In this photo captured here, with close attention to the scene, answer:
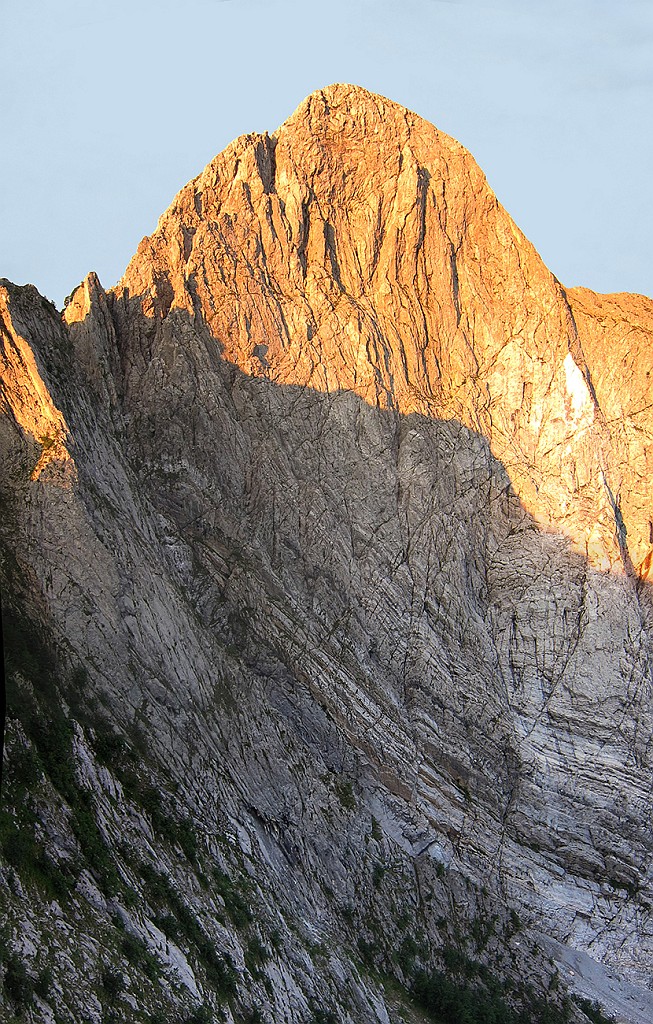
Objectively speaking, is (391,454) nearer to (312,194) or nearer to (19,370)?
(312,194)

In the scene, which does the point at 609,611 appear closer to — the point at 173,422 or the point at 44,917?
the point at 173,422

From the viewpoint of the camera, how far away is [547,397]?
139ft

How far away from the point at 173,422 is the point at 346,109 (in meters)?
14.6

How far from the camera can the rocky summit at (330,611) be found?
25.4 m

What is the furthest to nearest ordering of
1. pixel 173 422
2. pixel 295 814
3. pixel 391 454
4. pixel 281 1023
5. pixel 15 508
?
pixel 391 454
pixel 173 422
pixel 295 814
pixel 15 508
pixel 281 1023

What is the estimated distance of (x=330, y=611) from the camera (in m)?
36.4

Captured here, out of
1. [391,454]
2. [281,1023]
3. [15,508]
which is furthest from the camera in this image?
[391,454]

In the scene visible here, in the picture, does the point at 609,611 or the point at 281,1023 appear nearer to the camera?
the point at 281,1023

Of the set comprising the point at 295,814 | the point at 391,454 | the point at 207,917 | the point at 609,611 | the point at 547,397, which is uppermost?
the point at 547,397

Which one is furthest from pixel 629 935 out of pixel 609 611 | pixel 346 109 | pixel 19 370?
pixel 346 109

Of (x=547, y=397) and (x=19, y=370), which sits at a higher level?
(x=547, y=397)

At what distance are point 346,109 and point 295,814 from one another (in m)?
25.4

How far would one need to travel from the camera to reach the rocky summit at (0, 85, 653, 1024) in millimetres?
25389

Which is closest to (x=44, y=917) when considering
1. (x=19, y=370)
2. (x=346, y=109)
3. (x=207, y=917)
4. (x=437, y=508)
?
(x=207, y=917)
